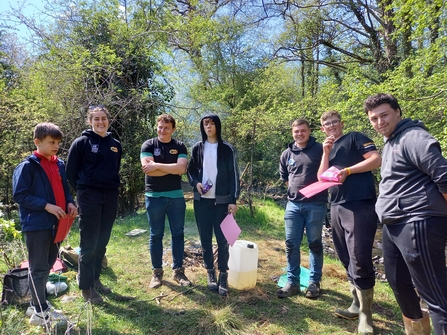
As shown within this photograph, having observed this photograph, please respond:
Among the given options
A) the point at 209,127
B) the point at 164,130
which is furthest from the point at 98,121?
the point at 209,127

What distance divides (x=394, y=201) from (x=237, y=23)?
44.5 feet

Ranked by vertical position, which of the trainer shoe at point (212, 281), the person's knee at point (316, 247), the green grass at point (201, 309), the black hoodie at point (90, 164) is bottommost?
the green grass at point (201, 309)

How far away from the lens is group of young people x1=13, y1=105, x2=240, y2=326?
7.72 ft

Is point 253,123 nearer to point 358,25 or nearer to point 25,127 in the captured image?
point 25,127

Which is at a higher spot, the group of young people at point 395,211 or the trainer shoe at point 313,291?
the group of young people at point 395,211

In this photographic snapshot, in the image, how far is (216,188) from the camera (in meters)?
3.08

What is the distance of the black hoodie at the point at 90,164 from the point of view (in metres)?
2.72

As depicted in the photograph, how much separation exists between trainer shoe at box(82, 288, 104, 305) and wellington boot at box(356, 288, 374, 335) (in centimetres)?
244

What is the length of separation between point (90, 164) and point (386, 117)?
2545mm

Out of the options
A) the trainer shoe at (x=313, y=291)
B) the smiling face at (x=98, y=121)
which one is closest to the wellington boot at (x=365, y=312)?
the trainer shoe at (x=313, y=291)

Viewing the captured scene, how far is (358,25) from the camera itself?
10.6 m

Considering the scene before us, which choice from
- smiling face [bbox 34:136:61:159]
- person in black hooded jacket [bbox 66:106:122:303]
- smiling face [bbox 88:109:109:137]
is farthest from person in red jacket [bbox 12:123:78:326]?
smiling face [bbox 88:109:109:137]

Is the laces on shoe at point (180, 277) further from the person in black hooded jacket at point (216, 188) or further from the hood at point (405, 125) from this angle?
the hood at point (405, 125)

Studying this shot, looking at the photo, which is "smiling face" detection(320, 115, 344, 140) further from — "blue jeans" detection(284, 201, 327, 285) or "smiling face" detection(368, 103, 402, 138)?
"blue jeans" detection(284, 201, 327, 285)
